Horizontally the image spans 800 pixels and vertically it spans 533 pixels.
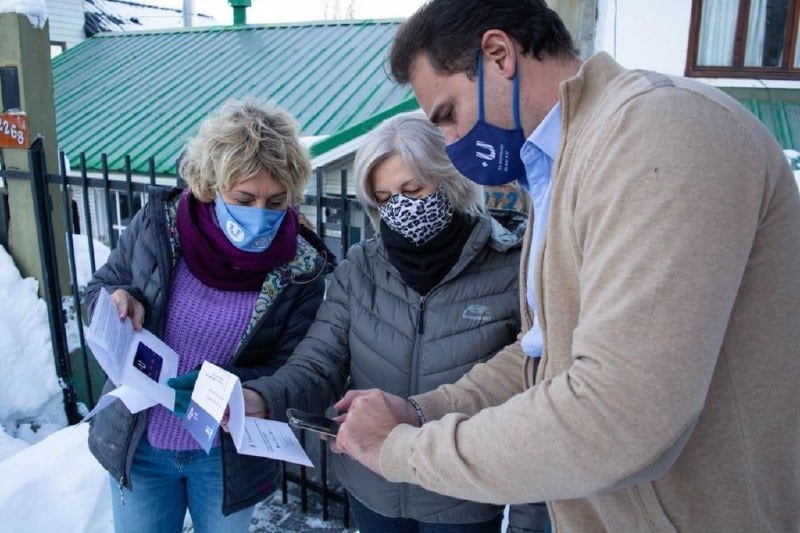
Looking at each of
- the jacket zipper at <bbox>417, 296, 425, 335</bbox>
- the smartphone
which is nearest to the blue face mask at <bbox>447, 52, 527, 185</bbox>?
the jacket zipper at <bbox>417, 296, 425, 335</bbox>

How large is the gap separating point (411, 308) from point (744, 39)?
6.30 meters

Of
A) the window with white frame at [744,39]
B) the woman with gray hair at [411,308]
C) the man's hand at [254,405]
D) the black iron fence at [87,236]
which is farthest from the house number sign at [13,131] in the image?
the window with white frame at [744,39]

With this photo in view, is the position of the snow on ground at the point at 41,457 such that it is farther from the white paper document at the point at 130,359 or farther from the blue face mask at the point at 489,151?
the blue face mask at the point at 489,151

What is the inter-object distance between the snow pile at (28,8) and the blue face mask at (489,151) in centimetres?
453

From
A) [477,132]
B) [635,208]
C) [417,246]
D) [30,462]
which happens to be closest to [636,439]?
[635,208]

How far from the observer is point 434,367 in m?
2.00

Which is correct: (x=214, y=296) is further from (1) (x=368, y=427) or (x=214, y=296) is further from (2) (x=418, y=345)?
(1) (x=368, y=427)

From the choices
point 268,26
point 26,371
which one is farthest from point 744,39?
point 268,26

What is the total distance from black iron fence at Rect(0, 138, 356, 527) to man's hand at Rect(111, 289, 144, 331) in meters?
1.15

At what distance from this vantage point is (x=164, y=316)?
7.20ft

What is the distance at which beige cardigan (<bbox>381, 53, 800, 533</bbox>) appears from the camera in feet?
2.86

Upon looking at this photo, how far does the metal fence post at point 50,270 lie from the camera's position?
4281mm

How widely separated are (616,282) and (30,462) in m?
3.48

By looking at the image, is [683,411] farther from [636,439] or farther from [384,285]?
[384,285]
